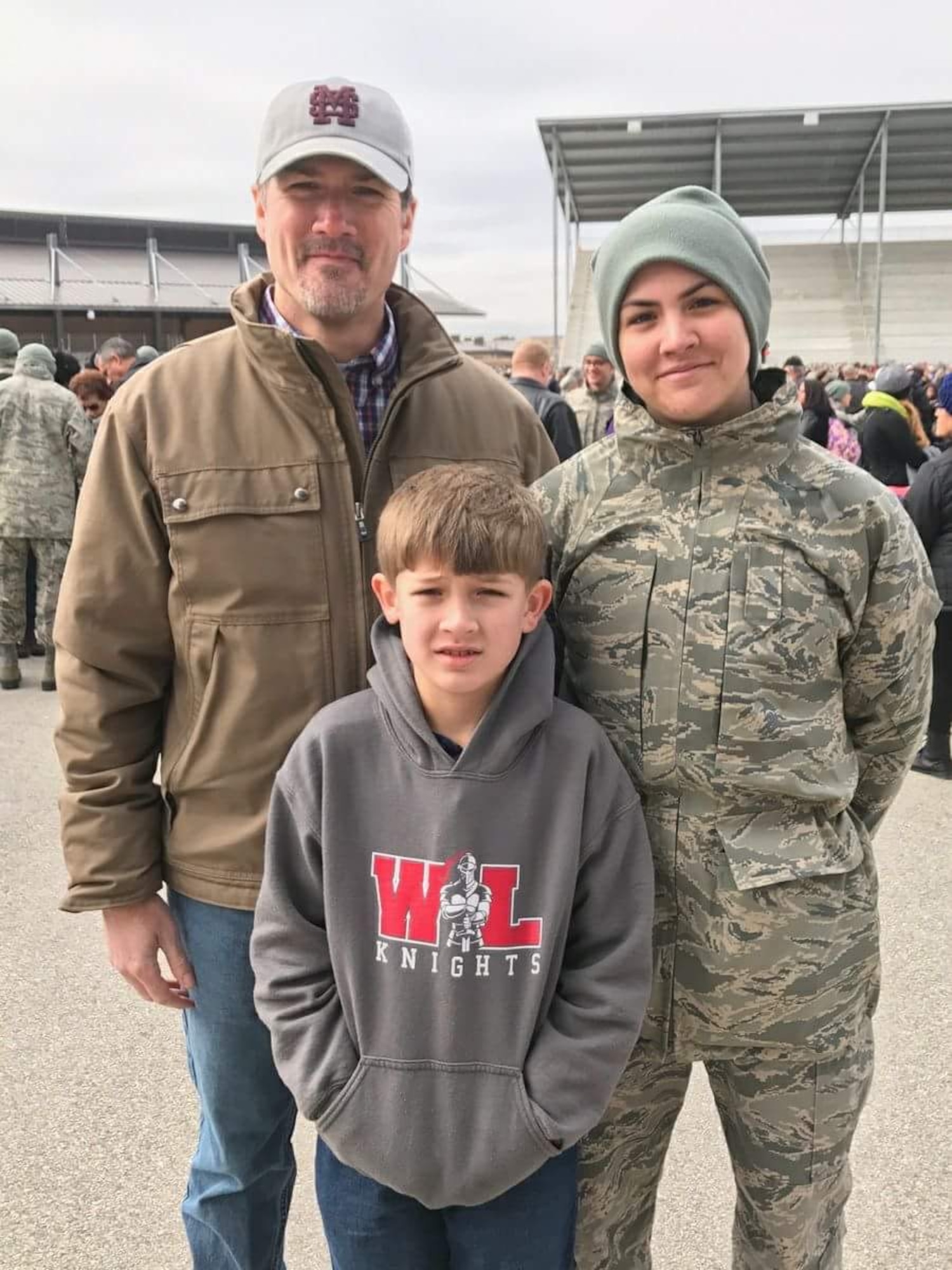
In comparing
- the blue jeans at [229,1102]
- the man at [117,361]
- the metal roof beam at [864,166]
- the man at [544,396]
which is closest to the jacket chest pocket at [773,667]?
the blue jeans at [229,1102]

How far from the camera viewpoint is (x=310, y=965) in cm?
140

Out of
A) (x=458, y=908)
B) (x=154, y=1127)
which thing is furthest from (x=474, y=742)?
(x=154, y=1127)

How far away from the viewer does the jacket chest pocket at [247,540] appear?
1.58m

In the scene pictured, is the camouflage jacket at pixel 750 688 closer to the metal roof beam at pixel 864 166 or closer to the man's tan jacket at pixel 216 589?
the man's tan jacket at pixel 216 589

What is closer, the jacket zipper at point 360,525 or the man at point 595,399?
the jacket zipper at point 360,525

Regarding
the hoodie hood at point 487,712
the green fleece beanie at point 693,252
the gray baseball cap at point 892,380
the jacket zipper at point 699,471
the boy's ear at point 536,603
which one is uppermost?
the gray baseball cap at point 892,380

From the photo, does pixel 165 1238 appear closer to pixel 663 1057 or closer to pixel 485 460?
pixel 663 1057

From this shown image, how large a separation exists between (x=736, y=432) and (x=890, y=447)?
5977 millimetres

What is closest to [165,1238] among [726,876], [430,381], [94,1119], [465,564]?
[94,1119]

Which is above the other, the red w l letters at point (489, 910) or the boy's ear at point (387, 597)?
the boy's ear at point (387, 597)

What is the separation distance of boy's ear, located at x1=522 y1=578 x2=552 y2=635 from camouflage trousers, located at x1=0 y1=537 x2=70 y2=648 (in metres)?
5.55

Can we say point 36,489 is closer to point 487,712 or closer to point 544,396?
point 544,396

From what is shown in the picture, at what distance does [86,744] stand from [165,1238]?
1201 mm

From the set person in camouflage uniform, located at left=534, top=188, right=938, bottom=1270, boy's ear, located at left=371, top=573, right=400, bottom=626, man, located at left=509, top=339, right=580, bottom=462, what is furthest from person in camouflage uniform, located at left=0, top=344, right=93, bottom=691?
person in camouflage uniform, located at left=534, top=188, right=938, bottom=1270
